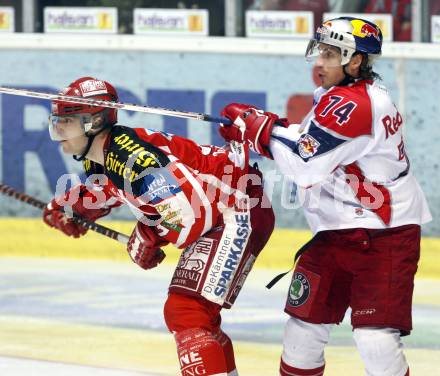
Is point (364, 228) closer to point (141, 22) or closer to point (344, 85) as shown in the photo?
point (344, 85)

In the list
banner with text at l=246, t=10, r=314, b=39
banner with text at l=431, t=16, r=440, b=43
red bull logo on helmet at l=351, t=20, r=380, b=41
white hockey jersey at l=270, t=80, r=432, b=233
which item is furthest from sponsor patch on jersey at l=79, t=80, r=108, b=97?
banner with text at l=431, t=16, r=440, b=43

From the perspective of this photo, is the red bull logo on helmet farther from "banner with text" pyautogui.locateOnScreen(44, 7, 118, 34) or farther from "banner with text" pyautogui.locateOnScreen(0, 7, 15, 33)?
"banner with text" pyautogui.locateOnScreen(0, 7, 15, 33)

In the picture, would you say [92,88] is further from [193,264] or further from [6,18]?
[6,18]

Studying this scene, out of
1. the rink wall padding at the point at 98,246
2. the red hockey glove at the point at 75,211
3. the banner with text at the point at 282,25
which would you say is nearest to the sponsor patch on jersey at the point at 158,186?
the red hockey glove at the point at 75,211

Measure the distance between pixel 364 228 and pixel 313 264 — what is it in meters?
0.26

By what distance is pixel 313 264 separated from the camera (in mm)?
4922

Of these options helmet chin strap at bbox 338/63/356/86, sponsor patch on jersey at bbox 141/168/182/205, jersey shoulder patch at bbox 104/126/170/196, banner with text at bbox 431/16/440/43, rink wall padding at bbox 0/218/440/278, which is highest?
helmet chin strap at bbox 338/63/356/86

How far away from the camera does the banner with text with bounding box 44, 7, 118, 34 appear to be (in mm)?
8547

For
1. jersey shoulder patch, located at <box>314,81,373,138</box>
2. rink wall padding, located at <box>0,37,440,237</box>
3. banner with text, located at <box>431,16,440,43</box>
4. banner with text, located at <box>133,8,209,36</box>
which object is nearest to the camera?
jersey shoulder patch, located at <box>314,81,373,138</box>

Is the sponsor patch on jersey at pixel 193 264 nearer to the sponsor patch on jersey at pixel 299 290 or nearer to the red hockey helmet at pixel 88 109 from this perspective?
the sponsor patch on jersey at pixel 299 290

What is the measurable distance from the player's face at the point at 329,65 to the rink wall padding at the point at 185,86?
126 inches

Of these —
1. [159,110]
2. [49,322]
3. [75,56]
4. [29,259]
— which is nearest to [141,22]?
[75,56]

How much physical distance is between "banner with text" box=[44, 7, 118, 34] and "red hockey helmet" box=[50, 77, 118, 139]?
12.4 ft

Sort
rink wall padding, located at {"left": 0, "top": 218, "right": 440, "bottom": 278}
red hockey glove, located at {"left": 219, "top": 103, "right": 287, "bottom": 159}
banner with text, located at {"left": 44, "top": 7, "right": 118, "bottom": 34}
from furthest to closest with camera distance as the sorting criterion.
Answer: banner with text, located at {"left": 44, "top": 7, "right": 118, "bottom": 34}
rink wall padding, located at {"left": 0, "top": 218, "right": 440, "bottom": 278}
red hockey glove, located at {"left": 219, "top": 103, "right": 287, "bottom": 159}
